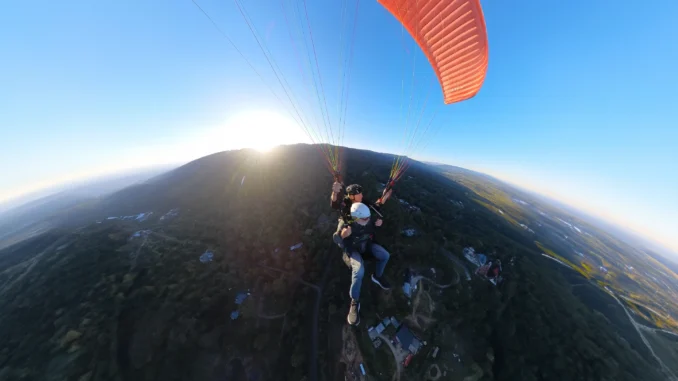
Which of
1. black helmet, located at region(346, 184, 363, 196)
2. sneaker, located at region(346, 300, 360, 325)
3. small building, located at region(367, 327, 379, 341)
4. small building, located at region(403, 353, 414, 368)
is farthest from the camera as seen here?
small building, located at region(367, 327, 379, 341)

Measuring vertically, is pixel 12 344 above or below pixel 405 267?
below

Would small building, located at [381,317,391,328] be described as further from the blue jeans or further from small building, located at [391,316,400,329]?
the blue jeans

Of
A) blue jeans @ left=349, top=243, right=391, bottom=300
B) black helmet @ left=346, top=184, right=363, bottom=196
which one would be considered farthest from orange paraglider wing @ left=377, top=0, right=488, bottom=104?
blue jeans @ left=349, top=243, right=391, bottom=300

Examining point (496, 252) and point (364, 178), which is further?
point (364, 178)

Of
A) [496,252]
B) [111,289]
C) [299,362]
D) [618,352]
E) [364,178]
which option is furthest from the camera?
[364,178]

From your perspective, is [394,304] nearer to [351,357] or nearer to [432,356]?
[432,356]

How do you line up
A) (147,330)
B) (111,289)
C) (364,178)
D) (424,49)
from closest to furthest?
(424,49), (147,330), (111,289), (364,178)

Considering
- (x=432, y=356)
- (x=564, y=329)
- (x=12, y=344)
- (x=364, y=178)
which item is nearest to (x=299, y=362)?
(x=432, y=356)
